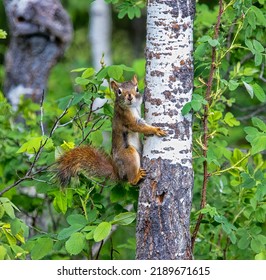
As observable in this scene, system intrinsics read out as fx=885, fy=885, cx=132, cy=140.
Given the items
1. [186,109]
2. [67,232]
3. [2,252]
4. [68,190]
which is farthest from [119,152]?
[2,252]

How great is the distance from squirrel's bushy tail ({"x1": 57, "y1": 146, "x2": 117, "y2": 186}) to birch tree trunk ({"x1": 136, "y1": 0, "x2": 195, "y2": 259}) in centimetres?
48

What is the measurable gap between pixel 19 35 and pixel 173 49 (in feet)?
8.80

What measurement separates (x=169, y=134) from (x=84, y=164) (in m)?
0.59

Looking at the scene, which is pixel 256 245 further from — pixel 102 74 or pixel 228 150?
pixel 102 74

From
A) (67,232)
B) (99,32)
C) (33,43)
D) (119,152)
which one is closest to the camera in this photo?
(67,232)

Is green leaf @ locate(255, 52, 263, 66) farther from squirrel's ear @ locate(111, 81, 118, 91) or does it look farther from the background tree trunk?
the background tree trunk

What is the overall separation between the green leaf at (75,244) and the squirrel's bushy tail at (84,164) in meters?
0.37

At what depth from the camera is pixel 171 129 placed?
3652mm

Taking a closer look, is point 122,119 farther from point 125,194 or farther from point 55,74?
point 55,74

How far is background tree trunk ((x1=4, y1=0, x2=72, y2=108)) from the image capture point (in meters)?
6.00

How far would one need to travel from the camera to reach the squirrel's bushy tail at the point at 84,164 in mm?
4020

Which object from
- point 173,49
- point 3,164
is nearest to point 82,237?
point 173,49

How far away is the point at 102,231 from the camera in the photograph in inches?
143

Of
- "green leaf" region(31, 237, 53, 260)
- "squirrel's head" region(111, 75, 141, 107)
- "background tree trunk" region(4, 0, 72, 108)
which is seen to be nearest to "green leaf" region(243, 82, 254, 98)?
"squirrel's head" region(111, 75, 141, 107)
